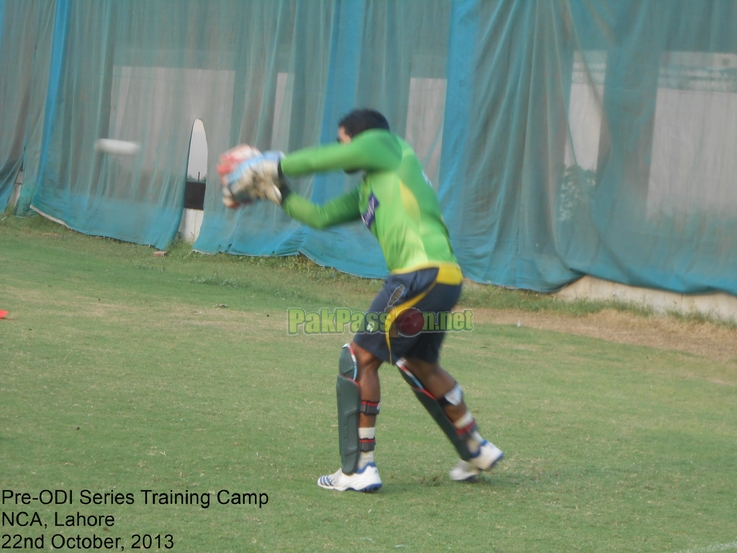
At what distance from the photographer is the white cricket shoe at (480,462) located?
4.59m

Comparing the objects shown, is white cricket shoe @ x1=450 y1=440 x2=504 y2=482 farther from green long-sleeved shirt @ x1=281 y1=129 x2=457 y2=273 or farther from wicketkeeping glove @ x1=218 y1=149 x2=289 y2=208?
wicketkeeping glove @ x1=218 y1=149 x2=289 y2=208

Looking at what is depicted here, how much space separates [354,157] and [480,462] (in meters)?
1.61

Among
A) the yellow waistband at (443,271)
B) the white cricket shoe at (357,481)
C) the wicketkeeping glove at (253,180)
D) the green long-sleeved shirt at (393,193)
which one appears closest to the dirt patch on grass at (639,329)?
the yellow waistband at (443,271)

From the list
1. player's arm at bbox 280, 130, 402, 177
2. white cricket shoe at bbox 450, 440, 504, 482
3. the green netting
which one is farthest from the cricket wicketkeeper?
the green netting

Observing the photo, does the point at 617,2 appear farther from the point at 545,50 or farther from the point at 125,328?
the point at 125,328

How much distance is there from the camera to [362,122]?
4.48 metres

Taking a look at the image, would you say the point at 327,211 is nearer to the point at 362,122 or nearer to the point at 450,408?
the point at 362,122

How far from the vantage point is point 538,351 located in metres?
8.75

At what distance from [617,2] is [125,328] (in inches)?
252

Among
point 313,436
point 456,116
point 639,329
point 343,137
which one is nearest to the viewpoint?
point 343,137

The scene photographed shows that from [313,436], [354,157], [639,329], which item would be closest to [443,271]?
[354,157]

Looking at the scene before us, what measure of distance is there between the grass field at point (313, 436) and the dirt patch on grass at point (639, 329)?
0.32 meters

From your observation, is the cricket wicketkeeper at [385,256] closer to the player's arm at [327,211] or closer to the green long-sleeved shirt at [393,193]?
the green long-sleeved shirt at [393,193]

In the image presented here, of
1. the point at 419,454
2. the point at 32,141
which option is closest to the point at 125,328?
the point at 419,454
